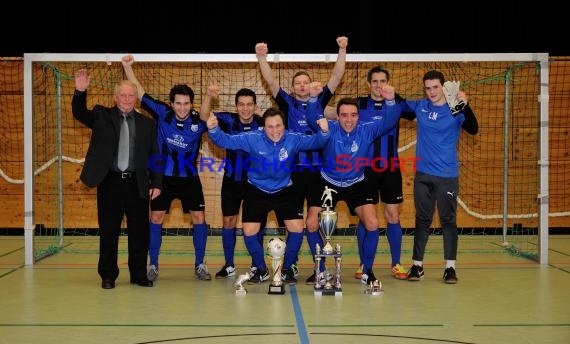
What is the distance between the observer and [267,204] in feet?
20.2

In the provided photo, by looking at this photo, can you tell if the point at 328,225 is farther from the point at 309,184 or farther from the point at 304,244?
the point at 304,244

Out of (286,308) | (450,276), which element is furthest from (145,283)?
(450,276)

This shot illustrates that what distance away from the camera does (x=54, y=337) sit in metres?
4.41

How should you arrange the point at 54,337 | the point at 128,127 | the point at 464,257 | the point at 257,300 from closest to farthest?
1. the point at 54,337
2. the point at 257,300
3. the point at 128,127
4. the point at 464,257

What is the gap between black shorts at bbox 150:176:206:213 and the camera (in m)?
6.60

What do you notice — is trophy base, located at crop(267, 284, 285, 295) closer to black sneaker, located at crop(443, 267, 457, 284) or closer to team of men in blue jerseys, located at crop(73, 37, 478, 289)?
team of men in blue jerseys, located at crop(73, 37, 478, 289)

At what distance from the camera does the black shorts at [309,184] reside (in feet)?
21.2

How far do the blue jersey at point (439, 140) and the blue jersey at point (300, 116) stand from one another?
94 cm

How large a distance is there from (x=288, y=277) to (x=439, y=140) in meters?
1.88

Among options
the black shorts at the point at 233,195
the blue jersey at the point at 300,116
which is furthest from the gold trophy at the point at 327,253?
the black shorts at the point at 233,195

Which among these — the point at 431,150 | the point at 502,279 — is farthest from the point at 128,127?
the point at 502,279
